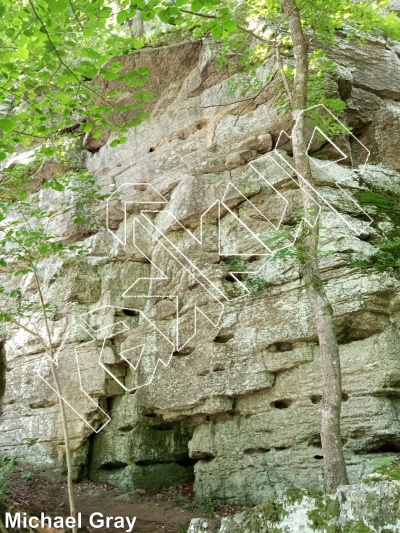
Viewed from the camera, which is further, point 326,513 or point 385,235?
point 385,235

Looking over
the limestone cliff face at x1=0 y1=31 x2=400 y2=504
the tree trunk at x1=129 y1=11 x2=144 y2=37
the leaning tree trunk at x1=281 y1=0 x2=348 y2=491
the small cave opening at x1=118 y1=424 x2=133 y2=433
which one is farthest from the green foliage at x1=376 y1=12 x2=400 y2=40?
the small cave opening at x1=118 y1=424 x2=133 y2=433

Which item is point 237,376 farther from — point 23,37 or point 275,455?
point 23,37

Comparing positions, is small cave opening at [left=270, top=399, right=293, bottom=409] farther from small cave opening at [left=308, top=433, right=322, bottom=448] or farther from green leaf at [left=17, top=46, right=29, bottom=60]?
green leaf at [left=17, top=46, right=29, bottom=60]

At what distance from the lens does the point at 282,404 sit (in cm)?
877

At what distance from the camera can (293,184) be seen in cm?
1012

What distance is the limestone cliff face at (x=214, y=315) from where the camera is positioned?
8.11 metres

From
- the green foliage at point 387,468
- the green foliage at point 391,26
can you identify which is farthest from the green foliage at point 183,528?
the green foliage at point 391,26

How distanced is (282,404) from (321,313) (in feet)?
10.3

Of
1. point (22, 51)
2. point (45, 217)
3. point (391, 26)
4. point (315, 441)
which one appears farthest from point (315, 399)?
point (391, 26)

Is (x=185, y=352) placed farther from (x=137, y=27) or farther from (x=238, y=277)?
(x=137, y=27)

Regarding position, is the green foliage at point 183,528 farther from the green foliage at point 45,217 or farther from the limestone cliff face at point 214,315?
the green foliage at point 45,217

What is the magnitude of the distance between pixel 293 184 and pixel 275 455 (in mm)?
5489

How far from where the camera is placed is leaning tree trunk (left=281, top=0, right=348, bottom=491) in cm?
560

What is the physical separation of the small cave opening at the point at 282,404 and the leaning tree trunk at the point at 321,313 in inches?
104
